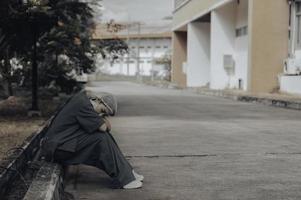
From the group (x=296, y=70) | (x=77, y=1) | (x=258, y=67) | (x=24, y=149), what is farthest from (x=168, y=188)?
(x=258, y=67)

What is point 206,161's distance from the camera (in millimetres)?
8867

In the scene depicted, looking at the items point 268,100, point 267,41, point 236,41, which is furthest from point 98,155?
point 236,41

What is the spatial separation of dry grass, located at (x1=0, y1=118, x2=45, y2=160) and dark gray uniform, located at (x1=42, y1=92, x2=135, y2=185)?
1.71m

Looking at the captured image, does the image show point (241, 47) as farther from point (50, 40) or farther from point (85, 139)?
point (85, 139)

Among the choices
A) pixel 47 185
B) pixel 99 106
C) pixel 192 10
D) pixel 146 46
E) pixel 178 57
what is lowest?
pixel 47 185

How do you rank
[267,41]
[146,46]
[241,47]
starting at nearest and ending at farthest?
[267,41], [241,47], [146,46]

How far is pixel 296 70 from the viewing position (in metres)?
28.1

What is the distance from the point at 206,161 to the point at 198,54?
41.8 meters

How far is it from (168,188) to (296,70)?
73.1ft

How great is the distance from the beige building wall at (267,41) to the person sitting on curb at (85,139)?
2414cm

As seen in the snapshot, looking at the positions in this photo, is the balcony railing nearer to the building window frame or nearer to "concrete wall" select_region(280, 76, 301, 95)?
the building window frame

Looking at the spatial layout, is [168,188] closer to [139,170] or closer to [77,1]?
[139,170]

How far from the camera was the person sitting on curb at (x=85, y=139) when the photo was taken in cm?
665

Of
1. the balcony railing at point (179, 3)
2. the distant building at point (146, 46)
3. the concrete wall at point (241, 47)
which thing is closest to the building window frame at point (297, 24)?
the concrete wall at point (241, 47)
